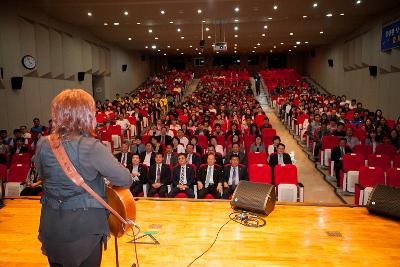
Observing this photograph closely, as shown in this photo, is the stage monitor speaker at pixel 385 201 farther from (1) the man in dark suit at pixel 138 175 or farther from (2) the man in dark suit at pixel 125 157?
(2) the man in dark suit at pixel 125 157

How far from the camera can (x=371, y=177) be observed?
16.6 ft

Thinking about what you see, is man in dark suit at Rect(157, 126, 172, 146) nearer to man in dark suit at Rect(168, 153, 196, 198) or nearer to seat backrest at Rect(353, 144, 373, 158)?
man in dark suit at Rect(168, 153, 196, 198)

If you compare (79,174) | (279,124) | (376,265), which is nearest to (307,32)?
(279,124)

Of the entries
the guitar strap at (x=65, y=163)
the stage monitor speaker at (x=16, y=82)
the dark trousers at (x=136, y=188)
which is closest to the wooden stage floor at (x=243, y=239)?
the dark trousers at (x=136, y=188)

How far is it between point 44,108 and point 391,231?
11.4 meters

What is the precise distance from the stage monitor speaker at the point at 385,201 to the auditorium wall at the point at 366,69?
8.79m

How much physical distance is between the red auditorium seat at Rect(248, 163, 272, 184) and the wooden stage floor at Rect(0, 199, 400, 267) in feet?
3.93

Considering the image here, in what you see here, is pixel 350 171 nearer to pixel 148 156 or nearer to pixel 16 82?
pixel 148 156

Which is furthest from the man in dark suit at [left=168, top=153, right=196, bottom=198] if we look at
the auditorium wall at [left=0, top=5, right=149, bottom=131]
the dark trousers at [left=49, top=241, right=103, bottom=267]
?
the auditorium wall at [left=0, top=5, right=149, bottom=131]

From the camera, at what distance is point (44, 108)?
11883 mm

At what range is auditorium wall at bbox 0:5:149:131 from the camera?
31.8ft

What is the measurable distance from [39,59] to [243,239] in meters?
10.5

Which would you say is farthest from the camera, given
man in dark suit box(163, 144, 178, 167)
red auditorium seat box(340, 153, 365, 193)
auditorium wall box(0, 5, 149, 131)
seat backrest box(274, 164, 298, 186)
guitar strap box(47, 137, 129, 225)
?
auditorium wall box(0, 5, 149, 131)

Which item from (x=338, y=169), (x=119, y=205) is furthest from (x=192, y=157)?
(x=119, y=205)
